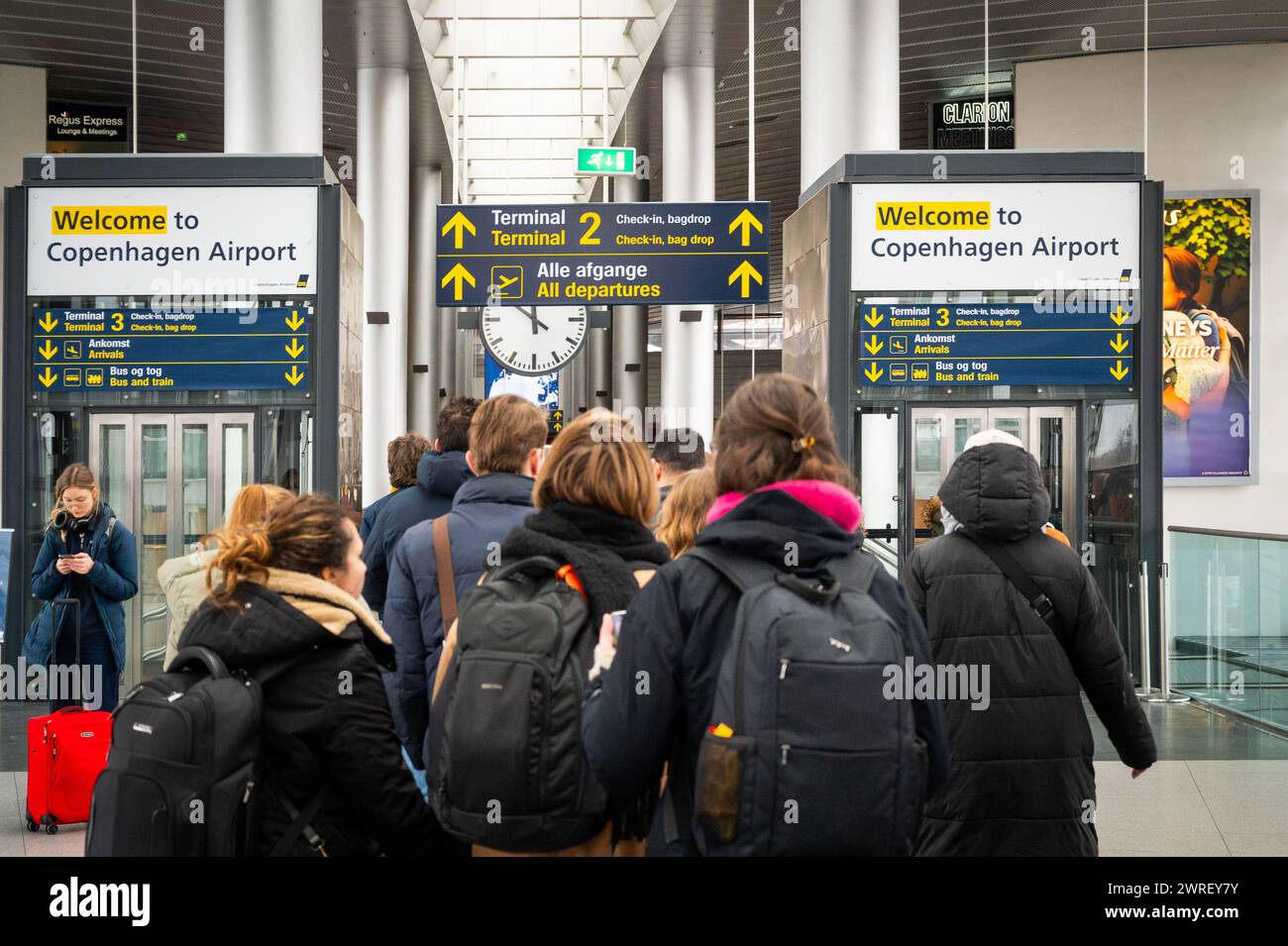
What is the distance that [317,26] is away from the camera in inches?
456

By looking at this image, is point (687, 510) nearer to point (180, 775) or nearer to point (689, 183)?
point (180, 775)

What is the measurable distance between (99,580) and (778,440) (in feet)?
17.8

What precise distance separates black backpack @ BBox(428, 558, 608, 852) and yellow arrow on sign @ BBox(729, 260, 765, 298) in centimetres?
784

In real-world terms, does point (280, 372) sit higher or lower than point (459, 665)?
higher

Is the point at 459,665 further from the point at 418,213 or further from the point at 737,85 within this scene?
the point at 418,213

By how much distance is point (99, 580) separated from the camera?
7.19 meters

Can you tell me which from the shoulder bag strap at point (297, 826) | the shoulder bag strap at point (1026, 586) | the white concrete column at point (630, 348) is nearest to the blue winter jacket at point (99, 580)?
the shoulder bag strap at point (297, 826)

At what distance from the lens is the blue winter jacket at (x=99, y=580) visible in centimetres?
720

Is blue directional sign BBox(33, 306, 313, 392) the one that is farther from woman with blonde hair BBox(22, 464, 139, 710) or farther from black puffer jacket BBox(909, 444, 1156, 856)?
black puffer jacket BBox(909, 444, 1156, 856)

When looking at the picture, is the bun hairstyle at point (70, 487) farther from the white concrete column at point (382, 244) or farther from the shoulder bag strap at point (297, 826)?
the white concrete column at point (382, 244)

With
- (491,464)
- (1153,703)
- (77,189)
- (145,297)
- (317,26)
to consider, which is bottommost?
(1153,703)

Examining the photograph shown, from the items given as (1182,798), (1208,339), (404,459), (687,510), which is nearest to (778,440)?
(687,510)
